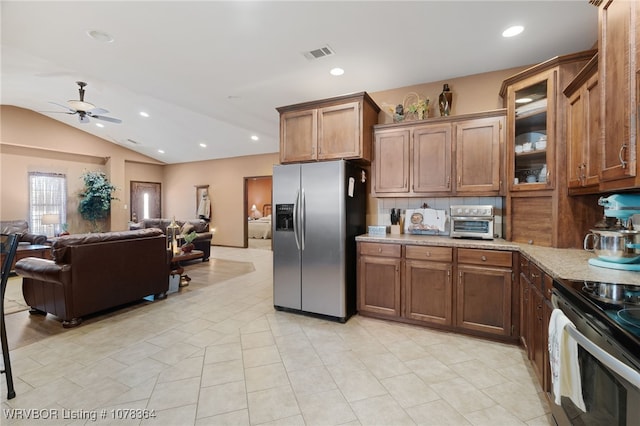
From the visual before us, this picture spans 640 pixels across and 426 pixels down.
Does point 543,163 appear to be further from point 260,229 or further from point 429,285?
point 260,229

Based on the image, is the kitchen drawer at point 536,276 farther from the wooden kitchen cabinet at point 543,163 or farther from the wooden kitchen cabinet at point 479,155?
the wooden kitchen cabinet at point 479,155

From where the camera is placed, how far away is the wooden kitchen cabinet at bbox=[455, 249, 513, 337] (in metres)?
2.59

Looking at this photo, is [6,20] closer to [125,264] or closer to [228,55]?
[228,55]

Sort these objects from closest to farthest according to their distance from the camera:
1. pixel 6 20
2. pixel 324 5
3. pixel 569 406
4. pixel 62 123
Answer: pixel 569 406, pixel 324 5, pixel 6 20, pixel 62 123

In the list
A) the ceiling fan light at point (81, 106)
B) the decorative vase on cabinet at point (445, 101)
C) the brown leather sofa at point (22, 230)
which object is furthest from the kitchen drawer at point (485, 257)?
the brown leather sofa at point (22, 230)

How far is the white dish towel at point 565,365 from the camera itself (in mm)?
1213

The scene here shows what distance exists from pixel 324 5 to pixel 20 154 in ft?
29.2

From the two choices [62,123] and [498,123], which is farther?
[62,123]

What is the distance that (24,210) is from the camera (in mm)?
7051

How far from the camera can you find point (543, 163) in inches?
102

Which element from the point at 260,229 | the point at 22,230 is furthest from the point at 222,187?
the point at 22,230

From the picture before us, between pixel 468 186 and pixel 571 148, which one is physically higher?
pixel 571 148

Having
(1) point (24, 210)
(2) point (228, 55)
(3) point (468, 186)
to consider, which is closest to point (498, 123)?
(3) point (468, 186)

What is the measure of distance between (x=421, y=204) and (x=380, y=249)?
852 millimetres
